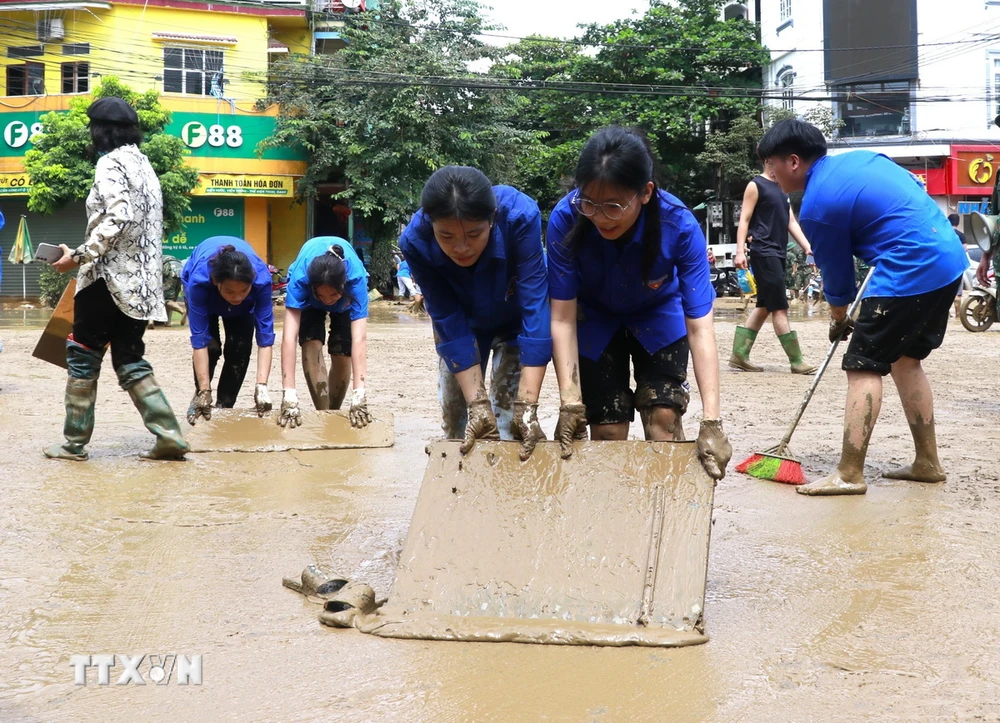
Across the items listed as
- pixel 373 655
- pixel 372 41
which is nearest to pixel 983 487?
pixel 373 655

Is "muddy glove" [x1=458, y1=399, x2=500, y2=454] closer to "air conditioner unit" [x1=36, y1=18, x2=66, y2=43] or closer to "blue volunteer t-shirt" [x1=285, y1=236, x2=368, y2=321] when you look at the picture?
"blue volunteer t-shirt" [x1=285, y1=236, x2=368, y2=321]

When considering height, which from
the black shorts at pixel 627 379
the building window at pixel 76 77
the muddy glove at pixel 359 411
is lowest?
the muddy glove at pixel 359 411

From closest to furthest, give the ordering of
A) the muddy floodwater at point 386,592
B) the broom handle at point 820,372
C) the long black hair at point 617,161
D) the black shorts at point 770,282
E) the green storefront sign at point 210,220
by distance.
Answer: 1. the muddy floodwater at point 386,592
2. the long black hair at point 617,161
3. the broom handle at point 820,372
4. the black shorts at point 770,282
5. the green storefront sign at point 210,220

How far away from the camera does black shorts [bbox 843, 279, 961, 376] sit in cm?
424

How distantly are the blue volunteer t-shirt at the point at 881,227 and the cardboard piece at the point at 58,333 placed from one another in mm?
3777

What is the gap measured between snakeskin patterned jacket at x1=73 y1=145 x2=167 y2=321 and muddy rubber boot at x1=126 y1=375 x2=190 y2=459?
36cm

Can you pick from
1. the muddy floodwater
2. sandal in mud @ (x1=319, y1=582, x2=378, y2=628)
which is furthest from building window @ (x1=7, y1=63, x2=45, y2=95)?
sandal in mud @ (x1=319, y1=582, x2=378, y2=628)

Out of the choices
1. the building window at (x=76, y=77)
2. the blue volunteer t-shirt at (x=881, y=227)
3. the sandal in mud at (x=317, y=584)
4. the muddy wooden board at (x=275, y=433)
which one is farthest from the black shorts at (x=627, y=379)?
the building window at (x=76, y=77)

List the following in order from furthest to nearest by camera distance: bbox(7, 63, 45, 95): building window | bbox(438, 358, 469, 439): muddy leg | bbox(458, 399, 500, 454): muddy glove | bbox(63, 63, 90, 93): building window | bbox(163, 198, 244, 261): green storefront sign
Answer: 1. bbox(163, 198, 244, 261): green storefront sign
2. bbox(7, 63, 45, 95): building window
3. bbox(63, 63, 90, 93): building window
4. bbox(438, 358, 469, 439): muddy leg
5. bbox(458, 399, 500, 454): muddy glove

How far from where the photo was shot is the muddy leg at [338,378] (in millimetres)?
6453

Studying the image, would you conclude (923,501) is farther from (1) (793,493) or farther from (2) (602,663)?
(2) (602,663)

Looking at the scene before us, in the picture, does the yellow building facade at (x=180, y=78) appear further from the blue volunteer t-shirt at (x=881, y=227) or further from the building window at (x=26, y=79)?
the blue volunteer t-shirt at (x=881, y=227)

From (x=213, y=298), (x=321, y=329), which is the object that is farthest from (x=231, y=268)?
(x=321, y=329)

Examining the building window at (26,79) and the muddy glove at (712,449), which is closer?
the muddy glove at (712,449)
